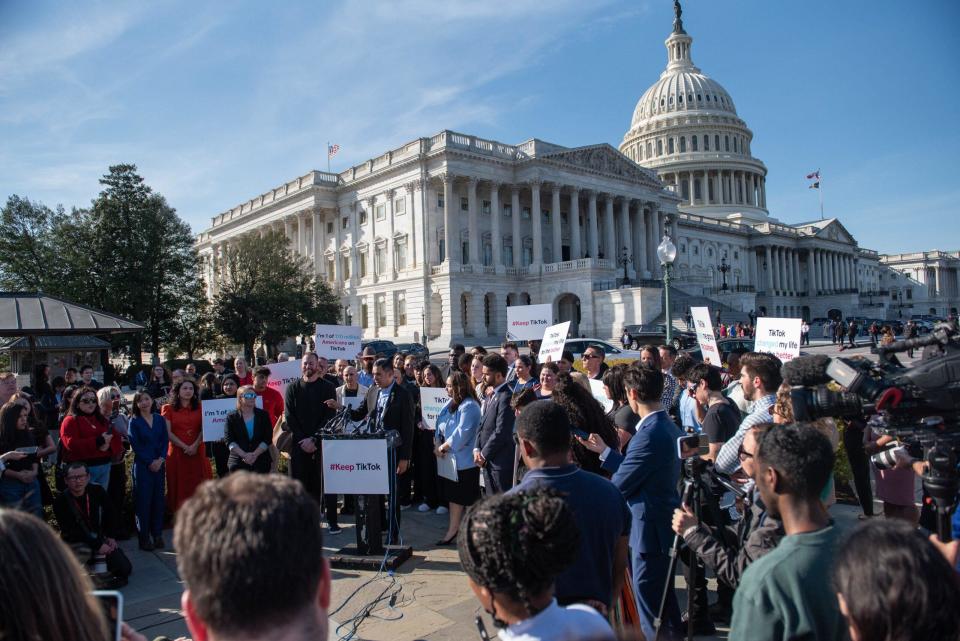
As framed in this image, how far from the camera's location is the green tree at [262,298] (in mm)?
41531

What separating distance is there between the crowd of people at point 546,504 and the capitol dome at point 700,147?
98.6 m

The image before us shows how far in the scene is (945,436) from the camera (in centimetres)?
317

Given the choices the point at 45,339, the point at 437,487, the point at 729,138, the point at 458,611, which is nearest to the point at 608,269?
the point at 45,339

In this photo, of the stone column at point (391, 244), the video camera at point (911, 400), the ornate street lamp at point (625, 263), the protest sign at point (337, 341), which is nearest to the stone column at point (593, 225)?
the ornate street lamp at point (625, 263)

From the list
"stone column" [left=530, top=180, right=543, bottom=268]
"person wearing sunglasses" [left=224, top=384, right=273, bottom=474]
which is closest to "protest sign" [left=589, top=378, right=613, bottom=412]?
"person wearing sunglasses" [left=224, top=384, right=273, bottom=474]

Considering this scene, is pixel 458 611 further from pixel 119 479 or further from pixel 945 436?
pixel 119 479

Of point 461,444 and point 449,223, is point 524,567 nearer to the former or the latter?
point 461,444

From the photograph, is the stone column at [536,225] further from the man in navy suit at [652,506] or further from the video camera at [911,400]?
the video camera at [911,400]

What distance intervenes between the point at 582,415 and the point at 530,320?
9.92 m

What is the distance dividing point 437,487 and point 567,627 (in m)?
7.29

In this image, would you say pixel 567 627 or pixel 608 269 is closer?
pixel 567 627

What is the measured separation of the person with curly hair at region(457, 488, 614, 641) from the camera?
2.19m

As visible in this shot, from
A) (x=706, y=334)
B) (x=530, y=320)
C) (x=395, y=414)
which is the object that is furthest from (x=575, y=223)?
(x=395, y=414)

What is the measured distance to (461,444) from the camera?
7414mm
